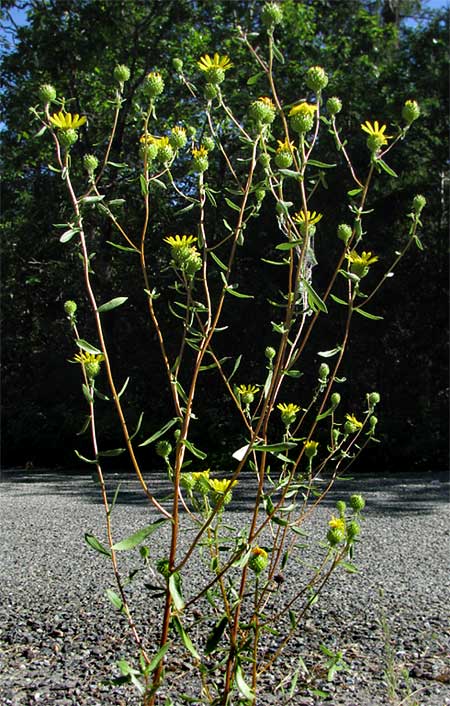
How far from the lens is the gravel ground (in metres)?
1.80

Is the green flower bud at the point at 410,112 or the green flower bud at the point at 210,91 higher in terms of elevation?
the green flower bud at the point at 210,91

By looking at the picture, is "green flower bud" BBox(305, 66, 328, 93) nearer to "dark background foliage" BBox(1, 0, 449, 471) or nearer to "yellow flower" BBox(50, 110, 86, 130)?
"yellow flower" BBox(50, 110, 86, 130)

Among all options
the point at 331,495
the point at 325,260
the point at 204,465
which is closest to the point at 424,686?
the point at 331,495

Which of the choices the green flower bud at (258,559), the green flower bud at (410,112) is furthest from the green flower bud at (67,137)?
the green flower bud at (258,559)

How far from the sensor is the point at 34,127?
8555 millimetres

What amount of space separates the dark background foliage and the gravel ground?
147 inches

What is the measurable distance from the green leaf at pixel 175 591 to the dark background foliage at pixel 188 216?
6224 mm

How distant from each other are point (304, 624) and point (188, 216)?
20.1ft

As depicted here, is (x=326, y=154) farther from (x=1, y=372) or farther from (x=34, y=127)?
(x=1, y=372)

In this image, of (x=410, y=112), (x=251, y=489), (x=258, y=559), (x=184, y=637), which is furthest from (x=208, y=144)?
(x=251, y=489)

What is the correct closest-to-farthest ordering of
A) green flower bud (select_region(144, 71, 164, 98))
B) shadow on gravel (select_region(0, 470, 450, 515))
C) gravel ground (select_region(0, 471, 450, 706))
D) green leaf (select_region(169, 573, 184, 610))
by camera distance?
green leaf (select_region(169, 573, 184, 610)) < green flower bud (select_region(144, 71, 164, 98)) < gravel ground (select_region(0, 471, 450, 706)) < shadow on gravel (select_region(0, 470, 450, 515))

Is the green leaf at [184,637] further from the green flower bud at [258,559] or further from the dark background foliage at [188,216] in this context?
the dark background foliage at [188,216]

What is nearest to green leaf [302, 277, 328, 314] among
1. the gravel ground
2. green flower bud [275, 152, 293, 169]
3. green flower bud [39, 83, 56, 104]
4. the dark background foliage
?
green flower bud [275, 152, 293, 169]

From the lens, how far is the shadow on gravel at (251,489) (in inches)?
184
